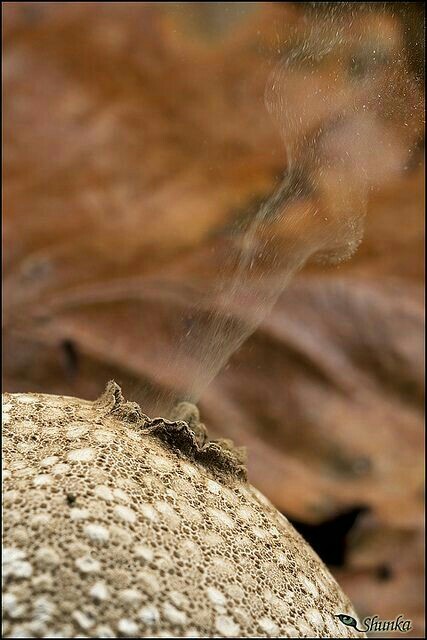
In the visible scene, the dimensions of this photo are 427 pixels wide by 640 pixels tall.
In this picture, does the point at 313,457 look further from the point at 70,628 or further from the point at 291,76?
the point at 70,628

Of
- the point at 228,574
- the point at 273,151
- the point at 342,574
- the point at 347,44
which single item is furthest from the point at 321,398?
the point at 228,574

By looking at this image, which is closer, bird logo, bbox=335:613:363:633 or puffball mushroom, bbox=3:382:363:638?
puffball mushroom, bbox=3:382:363:638
